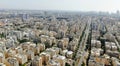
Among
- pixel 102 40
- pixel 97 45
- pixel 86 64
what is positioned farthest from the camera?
pixel 102 40

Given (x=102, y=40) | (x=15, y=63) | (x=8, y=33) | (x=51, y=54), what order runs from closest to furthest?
(x=15, y=63), (x=51, y=54), (x=102, y=40), (x=8, y=33)

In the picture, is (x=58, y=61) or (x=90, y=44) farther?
(x=90, y=44)

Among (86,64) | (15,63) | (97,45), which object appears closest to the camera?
(15,63)

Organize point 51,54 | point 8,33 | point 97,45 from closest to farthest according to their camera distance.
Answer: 1. point 51,54
2. point 97,45
3. point 8,33

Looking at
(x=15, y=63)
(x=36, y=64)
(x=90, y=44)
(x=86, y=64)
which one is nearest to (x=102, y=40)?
(x=90, y=44)

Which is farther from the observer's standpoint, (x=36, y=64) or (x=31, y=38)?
(x=31, y=38)

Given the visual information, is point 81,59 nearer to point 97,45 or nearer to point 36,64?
point 36,64

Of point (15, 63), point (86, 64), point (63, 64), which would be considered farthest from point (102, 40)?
point (15, 63)

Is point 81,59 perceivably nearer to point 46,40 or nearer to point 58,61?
point 58,61
